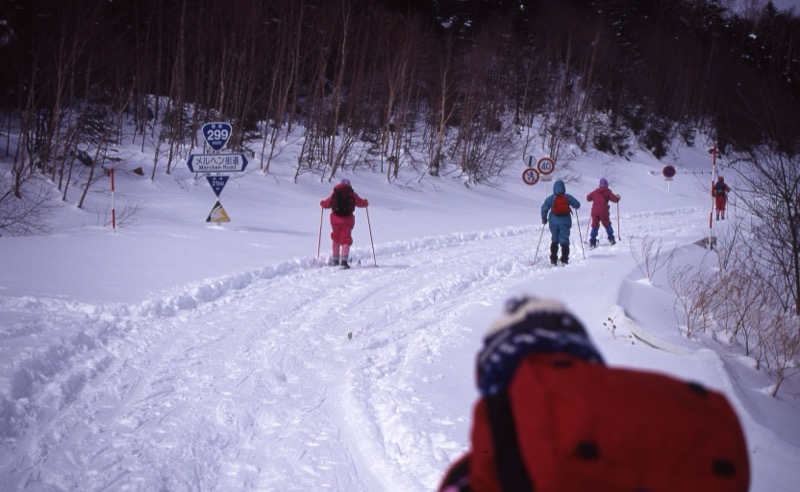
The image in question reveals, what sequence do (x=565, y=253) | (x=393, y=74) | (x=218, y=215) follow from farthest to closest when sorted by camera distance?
(x=393, y=74), (x=218, y=215), (x=565, y=253)

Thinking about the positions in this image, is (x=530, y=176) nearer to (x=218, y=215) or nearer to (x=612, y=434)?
(x=218, y=215)

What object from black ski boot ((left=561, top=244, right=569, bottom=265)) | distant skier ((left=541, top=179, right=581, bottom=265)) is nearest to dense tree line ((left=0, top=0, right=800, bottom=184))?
distant skier ((left=541, top=179, right=581, bottom=265))

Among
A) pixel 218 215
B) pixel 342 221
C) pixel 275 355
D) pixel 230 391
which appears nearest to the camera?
pixel 230 391

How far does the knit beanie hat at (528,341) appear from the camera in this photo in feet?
4.17

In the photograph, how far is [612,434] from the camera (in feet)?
3.32

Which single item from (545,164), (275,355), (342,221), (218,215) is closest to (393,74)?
(545,164)

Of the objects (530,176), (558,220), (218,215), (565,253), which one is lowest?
(218,215)

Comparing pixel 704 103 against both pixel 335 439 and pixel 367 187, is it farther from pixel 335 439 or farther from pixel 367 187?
pixel 335 439

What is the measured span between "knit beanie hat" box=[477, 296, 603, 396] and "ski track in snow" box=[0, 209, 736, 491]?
236cm

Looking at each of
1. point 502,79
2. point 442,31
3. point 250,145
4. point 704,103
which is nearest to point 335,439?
point 250,145

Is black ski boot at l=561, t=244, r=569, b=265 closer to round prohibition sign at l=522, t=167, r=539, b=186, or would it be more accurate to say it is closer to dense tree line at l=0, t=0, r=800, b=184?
dense tree line at l=0, t=0, r=800, b=184

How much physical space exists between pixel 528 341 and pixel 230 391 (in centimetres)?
402

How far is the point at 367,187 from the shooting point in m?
25.7

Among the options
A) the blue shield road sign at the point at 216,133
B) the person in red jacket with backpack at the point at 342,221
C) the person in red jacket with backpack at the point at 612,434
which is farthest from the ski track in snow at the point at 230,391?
the blue shield road sign at the point at 216,133
